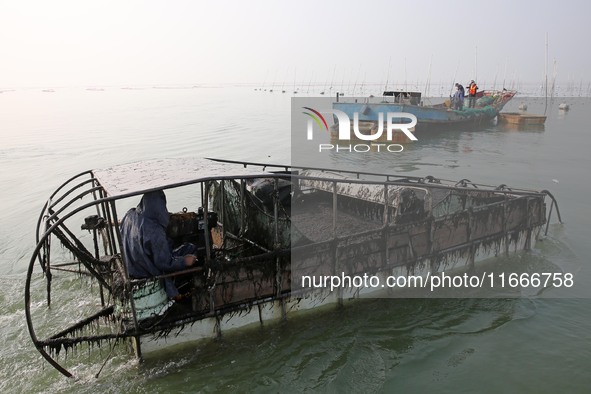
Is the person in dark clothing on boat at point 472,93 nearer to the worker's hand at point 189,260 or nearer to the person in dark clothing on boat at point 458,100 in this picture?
the person in dark clothing on boat at point 458,100

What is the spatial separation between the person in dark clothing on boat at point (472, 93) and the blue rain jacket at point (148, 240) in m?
33.0

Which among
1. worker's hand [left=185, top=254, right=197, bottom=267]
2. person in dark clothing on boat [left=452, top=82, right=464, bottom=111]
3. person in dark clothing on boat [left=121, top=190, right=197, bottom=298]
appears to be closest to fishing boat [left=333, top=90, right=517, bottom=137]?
person in dark clothing on boat [left=452, top=82, right=464, bottom=111]

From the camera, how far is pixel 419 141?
30922mm

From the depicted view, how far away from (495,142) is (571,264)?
23865 millimetres

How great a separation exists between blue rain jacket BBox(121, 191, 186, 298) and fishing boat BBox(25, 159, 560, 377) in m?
0.13

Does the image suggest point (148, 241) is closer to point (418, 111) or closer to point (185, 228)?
point (185, 228)

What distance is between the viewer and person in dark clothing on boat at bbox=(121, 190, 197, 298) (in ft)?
16.2

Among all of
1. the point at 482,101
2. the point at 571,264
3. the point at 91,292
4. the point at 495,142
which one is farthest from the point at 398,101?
the point at 91,292

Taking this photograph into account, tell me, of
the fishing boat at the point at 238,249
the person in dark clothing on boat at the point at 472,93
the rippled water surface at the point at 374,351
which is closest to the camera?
the fishing boat at the point at 238,249

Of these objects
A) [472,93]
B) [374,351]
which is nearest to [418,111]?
[472,93]

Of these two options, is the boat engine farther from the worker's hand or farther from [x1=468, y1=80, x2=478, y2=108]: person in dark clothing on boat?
[x1=468, y1=80, x2=478, y2=108]: person in dark clothing on boat

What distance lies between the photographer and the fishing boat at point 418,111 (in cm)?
2803

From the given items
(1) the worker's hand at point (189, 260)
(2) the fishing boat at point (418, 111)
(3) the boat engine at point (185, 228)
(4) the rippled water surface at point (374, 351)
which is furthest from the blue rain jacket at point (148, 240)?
(2) the fishing boat at point (418, 111)

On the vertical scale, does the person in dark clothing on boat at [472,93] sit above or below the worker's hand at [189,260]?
above
